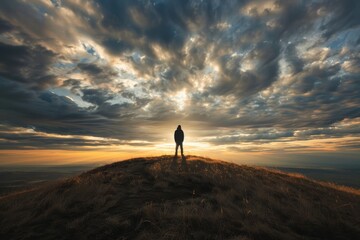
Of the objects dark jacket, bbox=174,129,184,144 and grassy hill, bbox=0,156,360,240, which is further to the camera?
dark jacket, bbox=174,129,184,144

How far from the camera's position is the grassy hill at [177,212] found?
816cm

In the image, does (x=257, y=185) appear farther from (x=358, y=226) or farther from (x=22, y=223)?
(x=22, y=223)

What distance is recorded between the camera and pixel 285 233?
852 cm

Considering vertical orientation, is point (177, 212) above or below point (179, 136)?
below

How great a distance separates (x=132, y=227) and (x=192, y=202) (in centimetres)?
319

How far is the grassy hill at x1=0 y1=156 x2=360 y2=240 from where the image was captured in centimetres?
816

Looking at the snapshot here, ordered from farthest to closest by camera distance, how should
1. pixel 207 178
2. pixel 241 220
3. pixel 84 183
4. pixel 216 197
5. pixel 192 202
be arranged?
pixel 207 178 < pixel 84 183 < pixel 216 197 < pixel 192 202 < pixel 241 220

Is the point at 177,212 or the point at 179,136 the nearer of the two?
the point at 177,212

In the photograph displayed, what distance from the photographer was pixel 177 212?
911 cm

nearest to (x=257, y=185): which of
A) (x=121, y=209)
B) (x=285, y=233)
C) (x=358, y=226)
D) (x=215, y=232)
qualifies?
(x=358, y=226)

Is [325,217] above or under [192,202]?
under

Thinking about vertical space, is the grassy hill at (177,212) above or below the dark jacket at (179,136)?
below

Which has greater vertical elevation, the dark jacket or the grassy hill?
the dark jacket

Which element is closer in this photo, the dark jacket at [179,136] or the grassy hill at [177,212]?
the grassy hill at [177,212]
